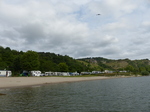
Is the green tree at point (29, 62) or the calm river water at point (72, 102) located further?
the green tree at point (29, 62)

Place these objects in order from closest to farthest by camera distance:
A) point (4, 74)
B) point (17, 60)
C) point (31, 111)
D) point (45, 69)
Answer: point (31, 111), point (4, 74), point (17, 60), point (45, 69)

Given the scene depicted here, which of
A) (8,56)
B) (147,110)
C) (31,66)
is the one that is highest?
(8,56)

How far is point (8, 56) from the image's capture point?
131 meters

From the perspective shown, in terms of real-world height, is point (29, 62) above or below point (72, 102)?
above

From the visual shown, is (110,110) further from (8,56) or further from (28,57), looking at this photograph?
(8,56)

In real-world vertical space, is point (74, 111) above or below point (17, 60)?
below

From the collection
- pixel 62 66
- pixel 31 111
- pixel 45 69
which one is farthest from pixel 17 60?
pixel 31 111

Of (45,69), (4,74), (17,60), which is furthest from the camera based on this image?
(45,69)

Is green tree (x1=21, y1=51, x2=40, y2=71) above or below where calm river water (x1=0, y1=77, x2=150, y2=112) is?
above

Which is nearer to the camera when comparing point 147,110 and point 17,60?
point 147,110

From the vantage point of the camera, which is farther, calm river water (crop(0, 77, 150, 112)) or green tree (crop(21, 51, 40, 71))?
green tree (crop(21, 51, 40, 71))

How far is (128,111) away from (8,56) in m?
128

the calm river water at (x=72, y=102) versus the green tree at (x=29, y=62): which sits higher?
the green tree at (x=29, y=62)

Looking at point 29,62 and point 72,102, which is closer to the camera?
point 72,102
